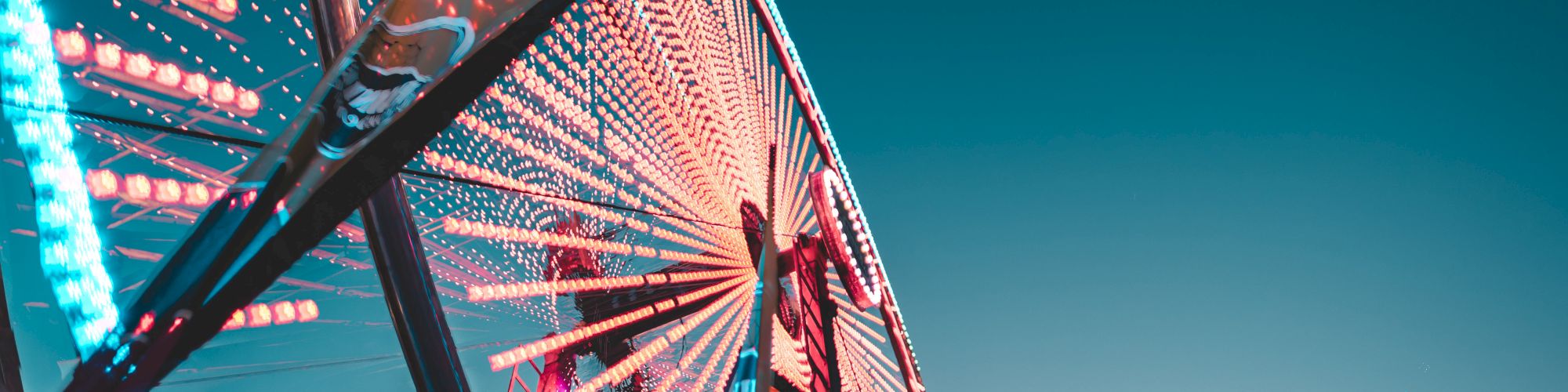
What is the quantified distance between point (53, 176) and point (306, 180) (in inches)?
22.2

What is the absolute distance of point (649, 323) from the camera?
678cm

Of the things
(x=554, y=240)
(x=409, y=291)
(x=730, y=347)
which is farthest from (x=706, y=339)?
(x=409, y=291)

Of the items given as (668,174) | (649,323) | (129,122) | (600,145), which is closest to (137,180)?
(129,122)

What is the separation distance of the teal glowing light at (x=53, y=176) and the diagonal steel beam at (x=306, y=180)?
88 mm

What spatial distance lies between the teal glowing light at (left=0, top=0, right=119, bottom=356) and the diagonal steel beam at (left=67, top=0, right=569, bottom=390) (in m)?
0.09

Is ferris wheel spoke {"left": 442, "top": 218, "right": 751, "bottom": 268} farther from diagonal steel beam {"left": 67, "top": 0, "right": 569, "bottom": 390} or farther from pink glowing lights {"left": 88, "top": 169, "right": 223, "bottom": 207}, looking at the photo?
diagonal steel beam {"left": 67, "top": 0, "right": 569, "bottom": 390}

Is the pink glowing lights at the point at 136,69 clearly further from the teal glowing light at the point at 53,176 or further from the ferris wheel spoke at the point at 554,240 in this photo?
the ferris wheel spoke at the point at 554,240

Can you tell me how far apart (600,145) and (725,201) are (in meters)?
2.09

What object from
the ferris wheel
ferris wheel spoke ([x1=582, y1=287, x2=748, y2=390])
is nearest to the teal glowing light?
the ferris wheel

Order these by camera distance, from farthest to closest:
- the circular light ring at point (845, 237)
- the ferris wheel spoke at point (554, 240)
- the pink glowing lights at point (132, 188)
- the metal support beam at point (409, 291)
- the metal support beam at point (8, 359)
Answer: the circular light ring at point (845, 237)
the ferris wheel spoke at point (554, 240)
the metal support beam at point (409, 291)
the pink glowing lights at point (132, 188)
the metal support beam at point (8, 359)

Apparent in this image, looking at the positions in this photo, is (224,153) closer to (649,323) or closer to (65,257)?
(65,257)

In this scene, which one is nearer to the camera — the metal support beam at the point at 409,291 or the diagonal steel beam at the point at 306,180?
the diagonal steel beam at the point at 306,180

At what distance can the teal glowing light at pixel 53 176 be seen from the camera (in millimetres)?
1791

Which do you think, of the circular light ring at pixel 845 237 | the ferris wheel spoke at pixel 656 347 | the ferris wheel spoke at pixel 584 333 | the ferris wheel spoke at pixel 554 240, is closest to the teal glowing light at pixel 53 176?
the ferris wheel spoke at pixel 554 240
